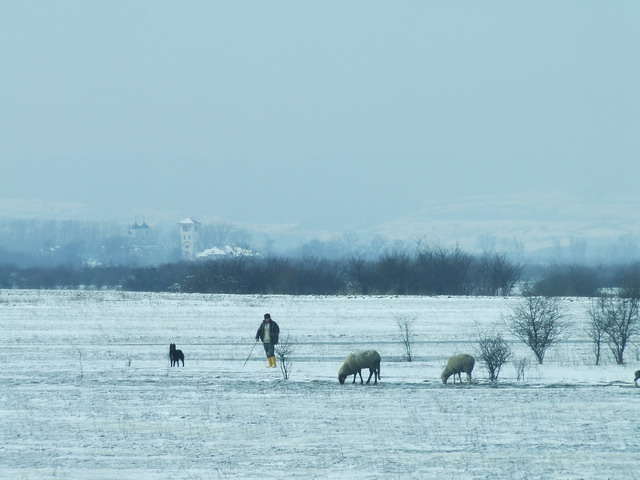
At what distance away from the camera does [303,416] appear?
1620cm

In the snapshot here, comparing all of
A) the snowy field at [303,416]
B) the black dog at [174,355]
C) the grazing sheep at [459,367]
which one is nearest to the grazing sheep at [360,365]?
the snowy field at [303,416]

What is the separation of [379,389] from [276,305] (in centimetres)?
3540

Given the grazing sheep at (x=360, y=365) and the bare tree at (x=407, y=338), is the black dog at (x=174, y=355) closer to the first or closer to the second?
the grazing sheep at (x=360, y=365)

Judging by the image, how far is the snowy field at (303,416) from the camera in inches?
481

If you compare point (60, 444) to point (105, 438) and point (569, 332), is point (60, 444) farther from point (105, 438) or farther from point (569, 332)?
point (569, 332)

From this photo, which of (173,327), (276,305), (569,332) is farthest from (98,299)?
(569,332)

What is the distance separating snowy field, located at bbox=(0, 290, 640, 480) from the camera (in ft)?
40.1

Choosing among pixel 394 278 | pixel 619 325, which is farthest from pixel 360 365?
pixel 394 278

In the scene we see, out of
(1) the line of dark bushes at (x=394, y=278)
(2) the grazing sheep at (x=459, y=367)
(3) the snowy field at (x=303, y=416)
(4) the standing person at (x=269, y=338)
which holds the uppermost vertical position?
(1) the line of dark bushes at (x=394, y=278)

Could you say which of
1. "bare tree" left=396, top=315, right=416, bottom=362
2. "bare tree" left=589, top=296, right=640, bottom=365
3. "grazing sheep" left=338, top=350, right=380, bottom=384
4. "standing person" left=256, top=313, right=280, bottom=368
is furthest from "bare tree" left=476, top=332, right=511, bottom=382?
"standing person" left=256, top=313, right=280, bottom=368

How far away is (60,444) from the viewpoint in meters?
13.8

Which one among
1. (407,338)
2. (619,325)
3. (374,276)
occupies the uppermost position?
(374,276)

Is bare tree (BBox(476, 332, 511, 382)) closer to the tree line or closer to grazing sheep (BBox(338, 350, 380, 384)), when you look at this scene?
grazing sheep (BBox(338, 350, 380, 384))

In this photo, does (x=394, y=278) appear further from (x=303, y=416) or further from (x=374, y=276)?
(x=303, y=416)
